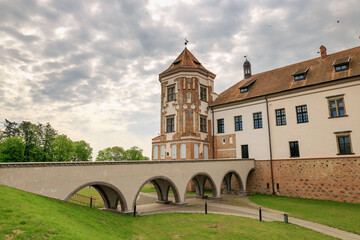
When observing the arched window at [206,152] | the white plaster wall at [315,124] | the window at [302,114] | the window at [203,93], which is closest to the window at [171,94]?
the window at [203,93]

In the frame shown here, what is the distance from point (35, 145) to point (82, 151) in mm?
18753

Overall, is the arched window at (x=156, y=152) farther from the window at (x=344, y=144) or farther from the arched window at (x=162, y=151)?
the window at (x=344, y=144)

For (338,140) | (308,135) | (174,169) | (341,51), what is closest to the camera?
(174,169)

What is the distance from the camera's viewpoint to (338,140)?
70.4 ft

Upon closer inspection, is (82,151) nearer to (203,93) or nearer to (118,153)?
(118,153)

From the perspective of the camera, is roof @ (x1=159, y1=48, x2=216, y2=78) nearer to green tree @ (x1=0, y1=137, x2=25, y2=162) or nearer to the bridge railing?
the bridge railing

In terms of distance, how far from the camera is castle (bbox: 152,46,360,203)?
69.5ft

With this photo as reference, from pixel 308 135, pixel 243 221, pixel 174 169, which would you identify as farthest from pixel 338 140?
pixel 174 169

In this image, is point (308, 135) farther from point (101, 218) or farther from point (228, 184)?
point (101, 218)

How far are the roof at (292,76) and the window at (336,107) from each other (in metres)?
2.10

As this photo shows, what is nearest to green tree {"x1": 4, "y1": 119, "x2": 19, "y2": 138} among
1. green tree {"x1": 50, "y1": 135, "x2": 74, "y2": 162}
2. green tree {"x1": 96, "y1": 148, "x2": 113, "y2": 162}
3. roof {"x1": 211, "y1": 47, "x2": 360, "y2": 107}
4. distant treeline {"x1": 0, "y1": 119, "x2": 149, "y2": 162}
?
distant treeline {"x1": 0, "y1": 119, "x2": 149, "y2": 162}

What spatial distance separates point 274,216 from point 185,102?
55.7 ft

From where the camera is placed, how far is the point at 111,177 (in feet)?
45.8

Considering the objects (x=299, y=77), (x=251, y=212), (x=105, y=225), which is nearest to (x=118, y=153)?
(x=299, y=77)
